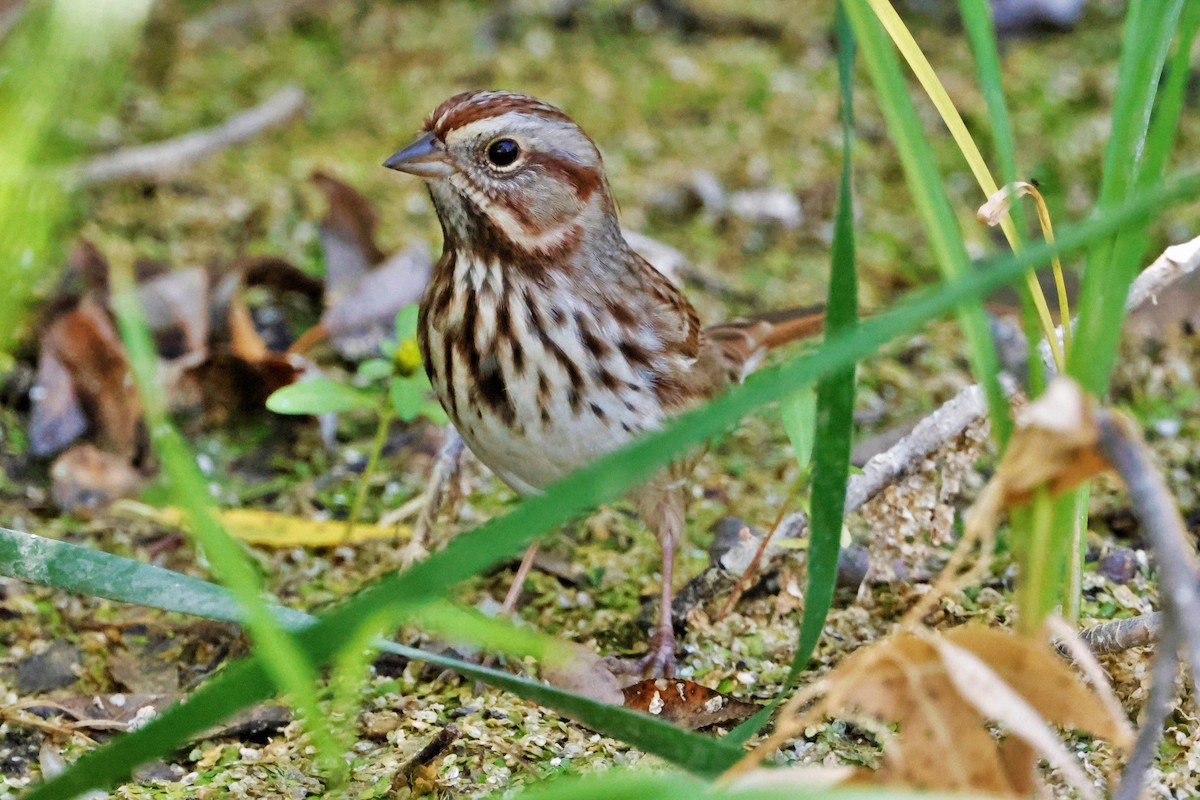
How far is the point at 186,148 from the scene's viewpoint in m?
4.17

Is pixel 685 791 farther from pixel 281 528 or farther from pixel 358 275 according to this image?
pixel 358 275

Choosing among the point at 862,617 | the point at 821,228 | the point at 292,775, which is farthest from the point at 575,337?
the point at 821,228

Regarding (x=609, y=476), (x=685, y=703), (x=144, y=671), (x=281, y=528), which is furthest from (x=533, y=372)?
(x=609, y=476)

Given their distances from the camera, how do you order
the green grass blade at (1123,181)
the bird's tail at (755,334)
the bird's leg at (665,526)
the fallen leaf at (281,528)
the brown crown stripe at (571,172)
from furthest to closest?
the bird's tail at (755,334)
the fallen leaf at (281,528)
the brown crown stripe at (571,172)
the bird's leg at (665,526)
the green grass blade at (1123,181)

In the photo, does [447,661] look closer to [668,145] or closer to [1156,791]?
[1156,791]

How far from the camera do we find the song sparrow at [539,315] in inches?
98.5

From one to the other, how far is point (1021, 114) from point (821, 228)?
0.90m

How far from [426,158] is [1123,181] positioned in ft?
4.20

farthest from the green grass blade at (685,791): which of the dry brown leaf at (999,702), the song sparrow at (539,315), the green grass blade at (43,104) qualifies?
Result: the song sparrow at (539,315)

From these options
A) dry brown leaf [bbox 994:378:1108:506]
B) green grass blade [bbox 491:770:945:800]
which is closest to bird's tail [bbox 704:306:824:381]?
dry brown leaf [bbox 994:378:1108:506]

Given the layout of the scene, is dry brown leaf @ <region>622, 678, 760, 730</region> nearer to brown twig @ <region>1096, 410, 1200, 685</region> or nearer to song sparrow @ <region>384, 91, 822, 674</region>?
song sparrow @ <region>384, 91, 822, 674</region>

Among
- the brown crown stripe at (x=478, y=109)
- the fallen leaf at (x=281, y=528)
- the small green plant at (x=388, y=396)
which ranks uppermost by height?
the brown crown stripe at (x=478, y=109)

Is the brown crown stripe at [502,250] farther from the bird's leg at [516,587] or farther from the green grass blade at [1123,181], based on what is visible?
the green grass blade at [1123,181]

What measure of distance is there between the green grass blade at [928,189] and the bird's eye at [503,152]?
1.16 meters
